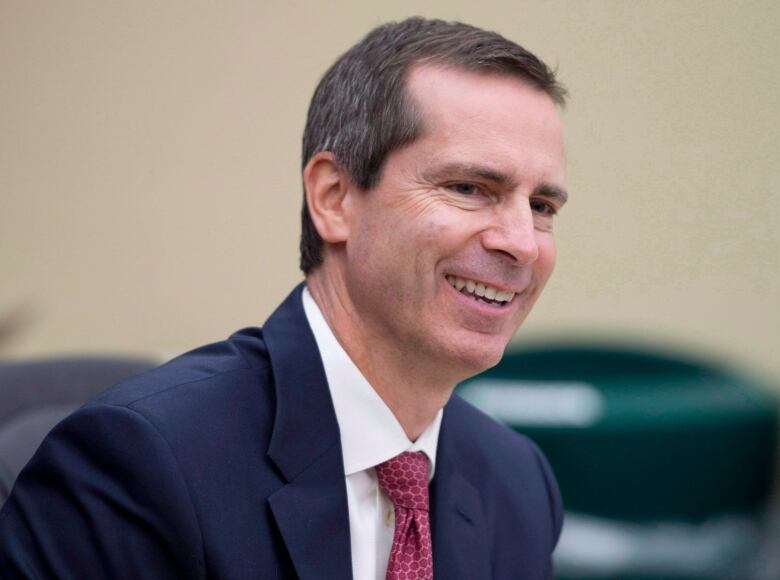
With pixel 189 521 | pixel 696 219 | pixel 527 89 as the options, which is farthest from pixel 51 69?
pixel 189 521

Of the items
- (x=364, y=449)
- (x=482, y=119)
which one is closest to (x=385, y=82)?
(x=482, y=119)

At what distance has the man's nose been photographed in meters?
1.40

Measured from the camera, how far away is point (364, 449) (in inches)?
55.6

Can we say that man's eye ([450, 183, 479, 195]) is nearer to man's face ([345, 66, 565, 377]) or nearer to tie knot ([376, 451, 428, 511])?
man's face ([345, 66, 565, 377])

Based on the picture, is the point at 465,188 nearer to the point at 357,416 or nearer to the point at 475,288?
the point at 475,288

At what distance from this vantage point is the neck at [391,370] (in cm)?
146

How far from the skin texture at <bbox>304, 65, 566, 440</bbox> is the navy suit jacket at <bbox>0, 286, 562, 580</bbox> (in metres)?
0.10

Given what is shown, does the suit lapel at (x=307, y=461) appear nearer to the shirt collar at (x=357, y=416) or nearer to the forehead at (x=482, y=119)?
the shirt collar at (x=357, y=416)

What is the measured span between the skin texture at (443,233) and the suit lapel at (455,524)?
10cm

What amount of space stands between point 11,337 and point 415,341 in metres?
2.18

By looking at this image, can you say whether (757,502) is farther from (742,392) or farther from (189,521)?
(189,521)

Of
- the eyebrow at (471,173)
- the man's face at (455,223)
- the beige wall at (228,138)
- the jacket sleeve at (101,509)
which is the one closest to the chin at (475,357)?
the man's face at (455,223)

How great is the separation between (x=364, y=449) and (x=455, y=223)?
313 mm

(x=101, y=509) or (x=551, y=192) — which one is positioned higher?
(x=551, y=192)
